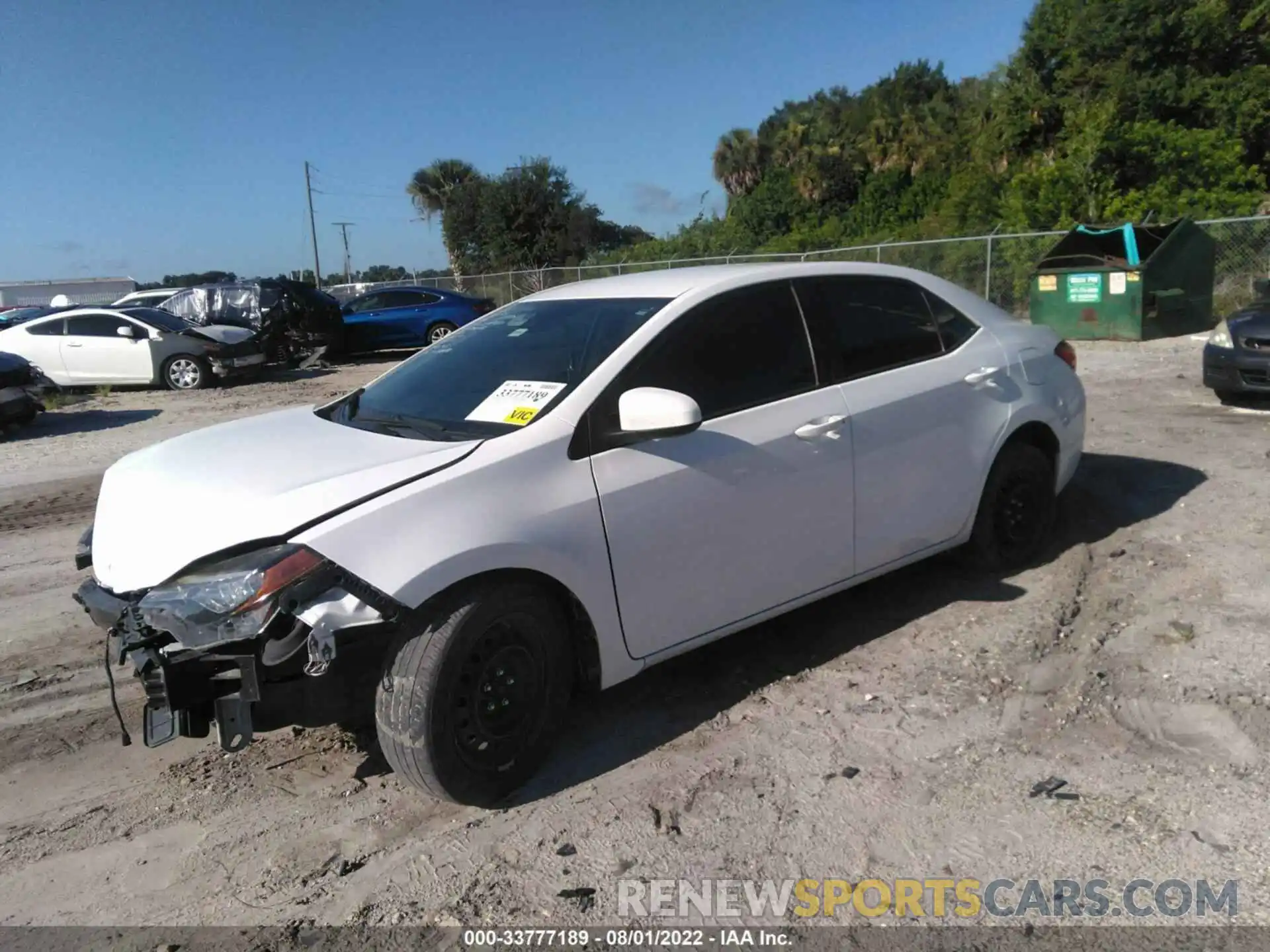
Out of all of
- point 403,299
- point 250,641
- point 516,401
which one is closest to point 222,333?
point 403,299

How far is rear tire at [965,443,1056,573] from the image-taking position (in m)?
4.98

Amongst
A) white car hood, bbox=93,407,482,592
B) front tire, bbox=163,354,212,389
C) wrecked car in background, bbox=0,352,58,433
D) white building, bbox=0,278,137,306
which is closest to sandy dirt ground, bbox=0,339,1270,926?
white car hood, bbox=93,407,482,592

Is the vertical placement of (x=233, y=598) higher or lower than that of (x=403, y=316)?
lower

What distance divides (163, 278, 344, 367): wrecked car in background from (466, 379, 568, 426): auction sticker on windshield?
14.2m

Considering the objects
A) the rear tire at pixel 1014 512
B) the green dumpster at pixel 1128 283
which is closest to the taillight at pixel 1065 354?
the rear tire at pixel 1014 512

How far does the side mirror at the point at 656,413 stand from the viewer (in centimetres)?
344

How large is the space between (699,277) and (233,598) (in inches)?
90.5

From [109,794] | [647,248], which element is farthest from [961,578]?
[647,248]

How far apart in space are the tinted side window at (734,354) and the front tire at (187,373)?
1388cm

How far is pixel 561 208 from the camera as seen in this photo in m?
44.1

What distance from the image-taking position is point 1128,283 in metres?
15.0

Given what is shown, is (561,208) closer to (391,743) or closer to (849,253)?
(849,253)

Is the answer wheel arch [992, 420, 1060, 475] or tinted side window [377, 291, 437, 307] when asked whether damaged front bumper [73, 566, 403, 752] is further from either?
tinted side window [377, 291, 437, 307]

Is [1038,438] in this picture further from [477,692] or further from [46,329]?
[46,329]
